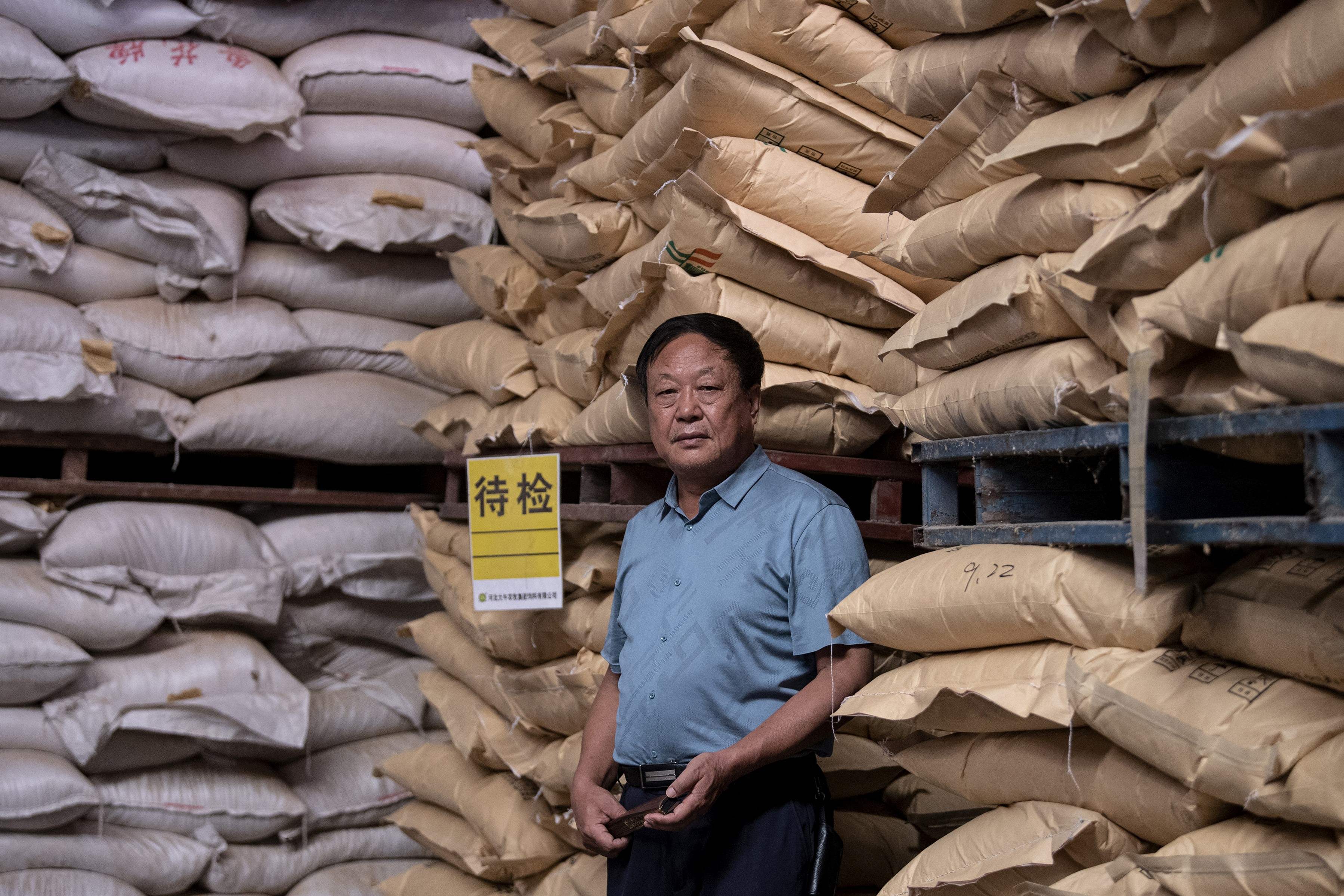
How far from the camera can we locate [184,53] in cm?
434

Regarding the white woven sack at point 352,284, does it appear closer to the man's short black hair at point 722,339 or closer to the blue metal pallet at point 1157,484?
the man's short black hair at point 722,339

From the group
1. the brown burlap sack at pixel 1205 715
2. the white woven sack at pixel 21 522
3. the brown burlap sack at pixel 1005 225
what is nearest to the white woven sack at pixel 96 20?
the white woven sack at pixel 21 522

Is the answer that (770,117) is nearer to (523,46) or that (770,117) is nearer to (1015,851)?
(523,46)

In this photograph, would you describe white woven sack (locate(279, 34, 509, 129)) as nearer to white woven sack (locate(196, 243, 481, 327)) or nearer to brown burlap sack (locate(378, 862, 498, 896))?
white woven sack (locate(196, 243, 481, 327))

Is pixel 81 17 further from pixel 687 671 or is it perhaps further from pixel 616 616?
pixel 687 671

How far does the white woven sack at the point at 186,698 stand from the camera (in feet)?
13.0

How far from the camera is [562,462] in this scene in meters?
3.45

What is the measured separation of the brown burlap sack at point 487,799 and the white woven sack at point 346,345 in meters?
1.44

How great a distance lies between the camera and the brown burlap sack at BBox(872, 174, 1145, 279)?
6.20 feet

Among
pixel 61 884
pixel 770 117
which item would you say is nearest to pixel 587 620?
pixel 770 117

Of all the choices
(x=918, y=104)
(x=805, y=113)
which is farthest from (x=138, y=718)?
(x=918, y=104)

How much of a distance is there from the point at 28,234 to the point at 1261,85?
4044 mm

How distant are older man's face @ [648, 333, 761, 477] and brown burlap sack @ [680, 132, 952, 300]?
1.42 feet

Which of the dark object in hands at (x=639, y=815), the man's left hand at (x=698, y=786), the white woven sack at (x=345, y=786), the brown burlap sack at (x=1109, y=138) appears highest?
the brown burlap sack at (x=1109, y=138)
